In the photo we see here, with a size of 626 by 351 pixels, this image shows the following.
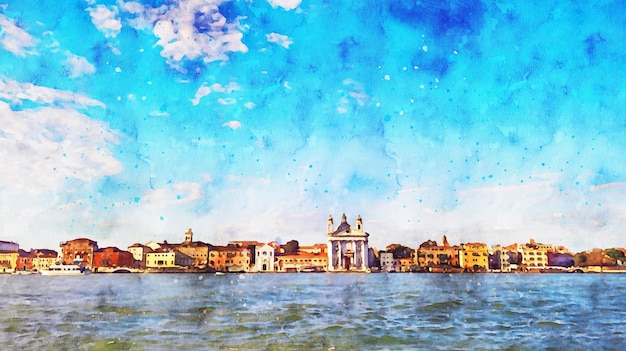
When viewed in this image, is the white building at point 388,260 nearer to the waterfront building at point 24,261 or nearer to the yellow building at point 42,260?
the yellow building at point 42,260

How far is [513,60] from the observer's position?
5.44 metres

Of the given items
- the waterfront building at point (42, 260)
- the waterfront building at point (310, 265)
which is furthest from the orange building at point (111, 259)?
the waterfront building at point (310, 265)

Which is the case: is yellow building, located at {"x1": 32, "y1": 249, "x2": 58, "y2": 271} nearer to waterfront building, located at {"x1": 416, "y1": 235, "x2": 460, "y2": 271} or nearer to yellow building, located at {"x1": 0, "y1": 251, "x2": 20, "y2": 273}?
yellow building, located at {"x1": 0, "y1": 251, "x2": 20, "y2": 273}

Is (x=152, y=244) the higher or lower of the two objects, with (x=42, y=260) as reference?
higher

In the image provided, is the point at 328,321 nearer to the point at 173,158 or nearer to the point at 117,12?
the point at 173,158

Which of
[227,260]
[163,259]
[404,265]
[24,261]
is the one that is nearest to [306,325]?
[24,261]

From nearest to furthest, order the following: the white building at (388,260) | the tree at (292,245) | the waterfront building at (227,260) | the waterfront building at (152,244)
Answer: the waterfront building at (152,244) < the tree at (292,245) < the waterfront building at (227,260) < the white building at (388,260)

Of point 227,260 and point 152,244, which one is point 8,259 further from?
point 227,260

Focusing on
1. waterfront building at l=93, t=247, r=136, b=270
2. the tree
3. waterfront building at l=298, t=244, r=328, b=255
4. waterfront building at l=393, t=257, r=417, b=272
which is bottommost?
waterfront building at l=393, t=257, r=417, b=272

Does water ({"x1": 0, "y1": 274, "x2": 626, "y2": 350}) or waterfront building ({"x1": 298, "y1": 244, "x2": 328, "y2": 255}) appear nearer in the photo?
water ({"x1": 0, "y1": 274, "x2": 626, "y2": 350})

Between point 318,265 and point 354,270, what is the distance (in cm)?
166

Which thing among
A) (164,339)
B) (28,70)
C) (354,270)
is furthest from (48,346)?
(354,270)

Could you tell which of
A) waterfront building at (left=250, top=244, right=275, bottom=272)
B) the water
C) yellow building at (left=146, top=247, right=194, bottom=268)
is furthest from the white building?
the water

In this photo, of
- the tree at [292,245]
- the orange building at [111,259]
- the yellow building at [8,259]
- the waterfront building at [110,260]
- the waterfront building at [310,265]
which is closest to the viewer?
the tree at [292,245]
